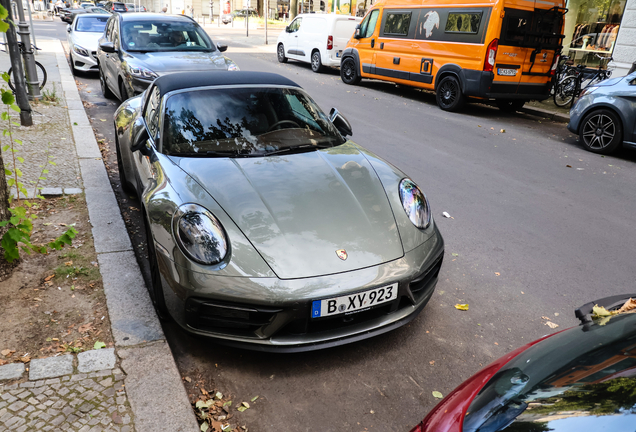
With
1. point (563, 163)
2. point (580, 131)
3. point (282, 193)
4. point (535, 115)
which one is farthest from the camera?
point (535, 115)

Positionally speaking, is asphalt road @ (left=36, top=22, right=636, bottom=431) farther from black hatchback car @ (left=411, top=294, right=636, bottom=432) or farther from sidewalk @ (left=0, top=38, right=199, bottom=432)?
black hatchback car @ (left=411, top=294, right=636, bottom=432)

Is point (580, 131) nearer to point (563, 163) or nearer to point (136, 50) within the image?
point (563, 163)

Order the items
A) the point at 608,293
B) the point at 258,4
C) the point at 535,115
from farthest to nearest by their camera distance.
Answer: the point at 258,4 → the point at 535,115 → the point at 608,293

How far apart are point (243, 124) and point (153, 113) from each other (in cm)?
85

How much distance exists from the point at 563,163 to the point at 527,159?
513 millimetres

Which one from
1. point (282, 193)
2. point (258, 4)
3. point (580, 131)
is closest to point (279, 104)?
point (282, 193)

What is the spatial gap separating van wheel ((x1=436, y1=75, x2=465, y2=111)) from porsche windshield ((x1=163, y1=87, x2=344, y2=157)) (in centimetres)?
768

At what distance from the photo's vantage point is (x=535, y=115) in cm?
1209

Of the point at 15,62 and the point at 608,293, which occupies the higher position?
the point at 15,62

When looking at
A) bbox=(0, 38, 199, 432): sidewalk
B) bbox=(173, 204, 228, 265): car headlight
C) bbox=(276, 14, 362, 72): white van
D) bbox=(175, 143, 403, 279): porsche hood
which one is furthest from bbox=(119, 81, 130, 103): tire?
bbox=(276, 14, 362, 72): white van

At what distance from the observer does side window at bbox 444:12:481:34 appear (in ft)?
34.8

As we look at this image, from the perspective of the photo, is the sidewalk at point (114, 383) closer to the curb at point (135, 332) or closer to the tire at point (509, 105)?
the curb at point (135, 332)

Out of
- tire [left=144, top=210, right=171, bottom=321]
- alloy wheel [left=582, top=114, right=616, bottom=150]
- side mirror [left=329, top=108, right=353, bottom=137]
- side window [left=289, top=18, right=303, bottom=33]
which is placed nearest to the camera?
tire [left=144, top=210, right=171, bottom=321]

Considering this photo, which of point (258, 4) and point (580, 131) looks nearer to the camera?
point (580, 131)
